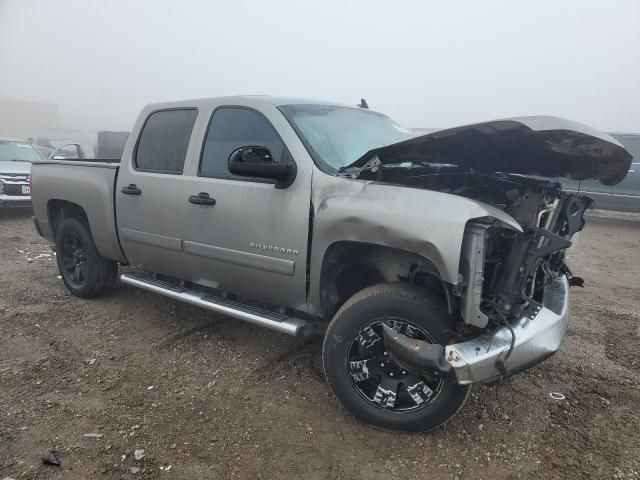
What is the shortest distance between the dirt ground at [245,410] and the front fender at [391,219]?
77 cm

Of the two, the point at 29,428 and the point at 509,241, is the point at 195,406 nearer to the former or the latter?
the point at 29,428

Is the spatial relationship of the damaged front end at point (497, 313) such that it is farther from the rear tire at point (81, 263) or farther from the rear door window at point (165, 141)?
the rear tire at point (81, 263)

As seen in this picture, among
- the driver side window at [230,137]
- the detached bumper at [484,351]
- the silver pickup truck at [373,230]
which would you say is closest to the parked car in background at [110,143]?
the silver pickup truck at [373,230]

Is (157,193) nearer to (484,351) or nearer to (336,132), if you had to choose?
(336,132)

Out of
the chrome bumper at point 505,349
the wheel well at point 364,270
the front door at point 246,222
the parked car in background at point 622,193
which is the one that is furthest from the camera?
the parked car in background at point 622,193

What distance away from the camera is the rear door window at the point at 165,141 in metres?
3.87

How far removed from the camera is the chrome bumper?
239 centimetres

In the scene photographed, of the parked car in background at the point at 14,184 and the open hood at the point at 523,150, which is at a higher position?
the open hood at the point at 523,150

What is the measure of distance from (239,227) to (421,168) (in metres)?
1.30

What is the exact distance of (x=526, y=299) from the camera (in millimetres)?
2635

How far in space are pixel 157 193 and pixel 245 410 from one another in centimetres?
188

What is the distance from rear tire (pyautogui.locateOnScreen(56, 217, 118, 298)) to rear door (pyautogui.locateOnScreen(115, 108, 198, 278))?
24.9 inches

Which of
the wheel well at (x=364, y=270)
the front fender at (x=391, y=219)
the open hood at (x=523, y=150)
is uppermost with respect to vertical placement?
the open hood at (x=523, y=150)

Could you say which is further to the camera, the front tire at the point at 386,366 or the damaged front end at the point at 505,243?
the front tire at the point at 386,366
